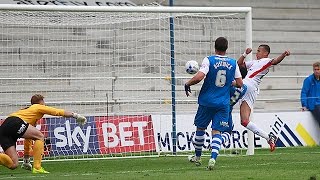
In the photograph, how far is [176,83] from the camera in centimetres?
2436

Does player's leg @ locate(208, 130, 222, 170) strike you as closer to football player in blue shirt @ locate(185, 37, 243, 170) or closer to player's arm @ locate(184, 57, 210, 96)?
football player in blue shirt @ locate(185, 37, 243, 170)

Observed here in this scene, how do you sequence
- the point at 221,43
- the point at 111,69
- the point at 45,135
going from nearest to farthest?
the point at 221,43 < the point at 45,135 < the point at 111,69

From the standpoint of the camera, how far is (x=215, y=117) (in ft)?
56.0

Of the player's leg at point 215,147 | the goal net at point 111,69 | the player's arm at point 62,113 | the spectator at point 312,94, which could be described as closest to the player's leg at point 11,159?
the player's arm at point 62,113

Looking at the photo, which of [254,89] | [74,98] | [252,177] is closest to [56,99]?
[74,98]

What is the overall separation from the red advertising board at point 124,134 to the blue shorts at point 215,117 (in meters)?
5.37

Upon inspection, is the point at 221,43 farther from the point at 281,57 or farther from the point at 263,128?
the point at 263,128

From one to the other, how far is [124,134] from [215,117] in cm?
609

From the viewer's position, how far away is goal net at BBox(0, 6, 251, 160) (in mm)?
21891

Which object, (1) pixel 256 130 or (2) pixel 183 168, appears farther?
(1) pixel 256 130

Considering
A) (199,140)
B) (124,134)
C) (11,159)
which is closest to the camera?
(11,159)

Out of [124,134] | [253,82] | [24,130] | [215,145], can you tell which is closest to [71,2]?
[124,134]

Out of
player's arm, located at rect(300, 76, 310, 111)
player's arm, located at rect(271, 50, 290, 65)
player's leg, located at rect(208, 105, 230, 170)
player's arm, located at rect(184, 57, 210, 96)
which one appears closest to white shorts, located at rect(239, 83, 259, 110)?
player's arm, located at rect(271, 50, 290, 65)

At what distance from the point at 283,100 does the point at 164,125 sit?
7171mm
